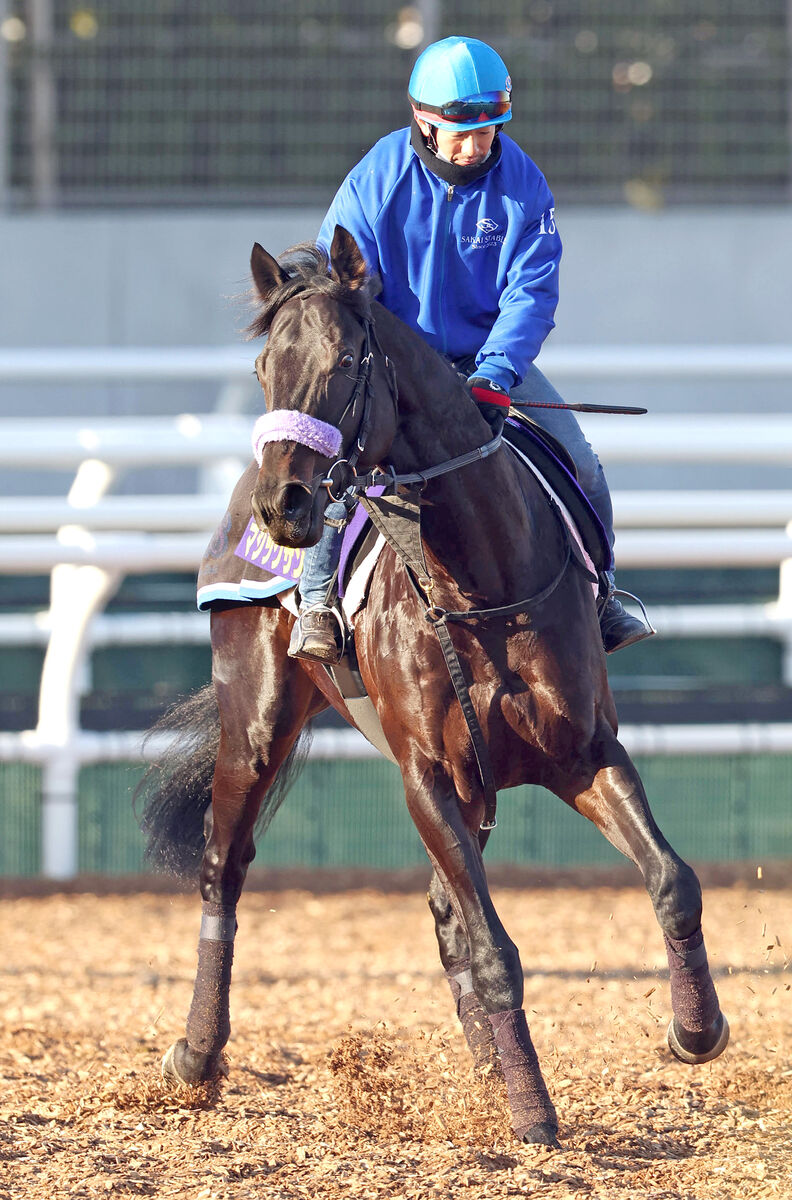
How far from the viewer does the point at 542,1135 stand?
3.50 metres

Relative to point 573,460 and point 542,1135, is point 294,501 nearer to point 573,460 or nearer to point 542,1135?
point 573,460

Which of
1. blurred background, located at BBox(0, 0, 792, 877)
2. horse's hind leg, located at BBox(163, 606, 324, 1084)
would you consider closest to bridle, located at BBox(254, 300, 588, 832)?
Result: horse's hind leg, located at BBox(163, 606, 324, 1084)

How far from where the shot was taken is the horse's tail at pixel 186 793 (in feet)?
16.3

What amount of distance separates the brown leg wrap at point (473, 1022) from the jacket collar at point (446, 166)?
6.74 ft

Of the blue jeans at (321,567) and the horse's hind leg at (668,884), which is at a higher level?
the blue jeans at (321,567)

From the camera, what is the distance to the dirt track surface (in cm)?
344

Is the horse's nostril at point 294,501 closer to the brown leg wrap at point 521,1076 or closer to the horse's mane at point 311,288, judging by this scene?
the horse's mane at point 311,288

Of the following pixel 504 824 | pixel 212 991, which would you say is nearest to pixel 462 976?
pixel 212 991

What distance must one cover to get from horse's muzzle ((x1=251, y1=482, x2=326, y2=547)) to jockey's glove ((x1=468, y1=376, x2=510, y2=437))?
2.03 feet

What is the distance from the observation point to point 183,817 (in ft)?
16.4

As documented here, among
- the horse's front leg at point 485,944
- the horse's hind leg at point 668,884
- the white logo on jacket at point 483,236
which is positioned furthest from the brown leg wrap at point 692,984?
the white logo on jacket at point 483,236

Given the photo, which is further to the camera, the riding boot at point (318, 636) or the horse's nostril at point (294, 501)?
the riding boot at point (318, 636)

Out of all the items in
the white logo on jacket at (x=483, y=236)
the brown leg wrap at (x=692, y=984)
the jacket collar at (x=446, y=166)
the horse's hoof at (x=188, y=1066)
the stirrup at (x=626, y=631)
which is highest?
the jacket collar at (x=446, y=166)

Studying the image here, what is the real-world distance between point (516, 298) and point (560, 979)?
2834 millimetres
